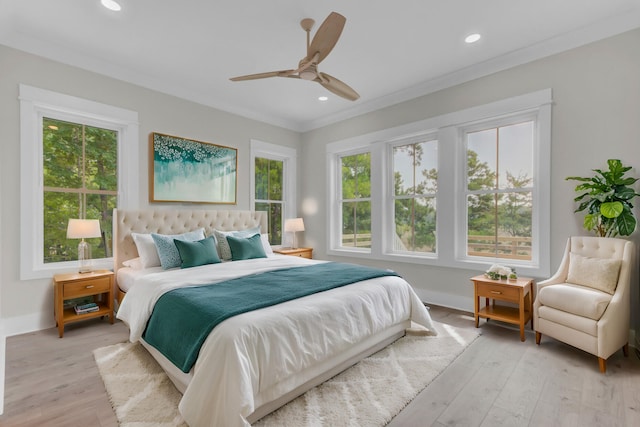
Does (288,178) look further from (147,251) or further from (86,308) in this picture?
(86,308)

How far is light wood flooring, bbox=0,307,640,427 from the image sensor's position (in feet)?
5.98

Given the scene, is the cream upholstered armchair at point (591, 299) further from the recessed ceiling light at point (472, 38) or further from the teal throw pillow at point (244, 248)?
the teal throw pillow at point (244, 248)

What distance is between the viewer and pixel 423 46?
317cm

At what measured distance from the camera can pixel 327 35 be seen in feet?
7.25

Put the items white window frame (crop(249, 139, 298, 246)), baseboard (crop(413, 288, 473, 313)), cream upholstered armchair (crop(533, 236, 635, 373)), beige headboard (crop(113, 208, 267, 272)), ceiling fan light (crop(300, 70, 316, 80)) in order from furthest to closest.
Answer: white window frame (crop(249, 139, 298, 246))
baseboard (crop(413, 288, 473, 313))
beige headboard (crop(113, 208, 267, 272))
ceiling fan light (crop(300, 70, 316, 80))
cream upholstered armchair (crop(533, 236, 635, 373))

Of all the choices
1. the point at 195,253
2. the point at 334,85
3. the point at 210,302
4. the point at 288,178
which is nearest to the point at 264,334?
the point at 210,302

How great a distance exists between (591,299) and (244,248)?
338cm

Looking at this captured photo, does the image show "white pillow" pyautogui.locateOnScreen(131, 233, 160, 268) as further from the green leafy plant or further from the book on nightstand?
the green leafy plant

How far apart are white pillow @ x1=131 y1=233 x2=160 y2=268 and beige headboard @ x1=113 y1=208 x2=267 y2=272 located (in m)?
0.20

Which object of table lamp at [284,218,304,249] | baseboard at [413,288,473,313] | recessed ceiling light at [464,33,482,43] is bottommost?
baseboard at [413,288,473,313]

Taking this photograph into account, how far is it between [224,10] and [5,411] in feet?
10.6

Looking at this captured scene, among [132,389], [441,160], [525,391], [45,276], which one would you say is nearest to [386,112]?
[441,160]

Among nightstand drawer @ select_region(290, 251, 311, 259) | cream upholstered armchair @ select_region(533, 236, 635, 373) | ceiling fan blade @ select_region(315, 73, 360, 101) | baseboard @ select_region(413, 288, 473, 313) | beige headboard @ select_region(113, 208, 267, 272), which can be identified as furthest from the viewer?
nightstand drawer @ select_region(290, 251, 311, 259)

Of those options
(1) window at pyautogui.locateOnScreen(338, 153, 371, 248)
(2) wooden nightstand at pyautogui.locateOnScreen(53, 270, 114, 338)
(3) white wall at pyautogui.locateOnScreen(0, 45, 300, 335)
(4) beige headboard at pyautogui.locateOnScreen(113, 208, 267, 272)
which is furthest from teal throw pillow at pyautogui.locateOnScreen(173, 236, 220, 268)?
(1) window at pyautogui.locateOnScreen(338, 153, 371, 248)
